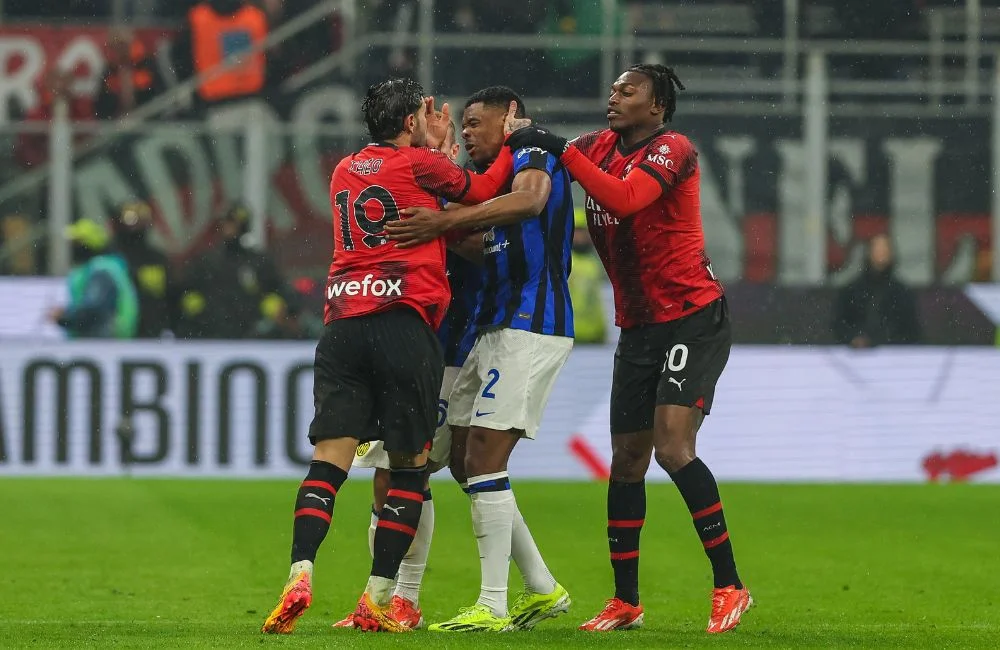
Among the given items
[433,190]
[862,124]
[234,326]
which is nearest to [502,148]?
[433,190]

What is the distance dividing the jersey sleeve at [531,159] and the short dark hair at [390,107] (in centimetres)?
40

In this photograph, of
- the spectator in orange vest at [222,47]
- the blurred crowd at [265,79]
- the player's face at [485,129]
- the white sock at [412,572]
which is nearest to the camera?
the white sock at [412,572]

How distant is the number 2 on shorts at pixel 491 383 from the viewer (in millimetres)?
5766

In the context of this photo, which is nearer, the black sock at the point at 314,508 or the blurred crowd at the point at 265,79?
the black sock at the point at 314,508

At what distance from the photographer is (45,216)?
1540 cm

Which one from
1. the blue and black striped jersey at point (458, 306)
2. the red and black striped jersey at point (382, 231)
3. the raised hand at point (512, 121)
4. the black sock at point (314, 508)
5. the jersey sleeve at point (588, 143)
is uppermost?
the raised hand at point (512, 121)

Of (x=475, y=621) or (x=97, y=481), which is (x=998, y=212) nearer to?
(x=97, y=481)

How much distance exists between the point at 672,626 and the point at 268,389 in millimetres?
7065

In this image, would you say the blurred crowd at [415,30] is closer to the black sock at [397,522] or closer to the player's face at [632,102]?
the player's face at [632,102]

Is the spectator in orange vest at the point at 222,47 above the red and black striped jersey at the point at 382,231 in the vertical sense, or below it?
above

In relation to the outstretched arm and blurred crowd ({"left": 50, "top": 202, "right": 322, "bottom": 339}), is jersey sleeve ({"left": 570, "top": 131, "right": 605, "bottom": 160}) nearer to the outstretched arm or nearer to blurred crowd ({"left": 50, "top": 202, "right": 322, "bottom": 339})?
the outstretched arm

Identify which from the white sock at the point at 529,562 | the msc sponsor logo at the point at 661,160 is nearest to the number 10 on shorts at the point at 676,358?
the msc sponsor logo at the point at 661,160

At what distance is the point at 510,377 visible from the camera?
18.9 feet

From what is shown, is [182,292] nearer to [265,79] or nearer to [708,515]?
[265,79]
